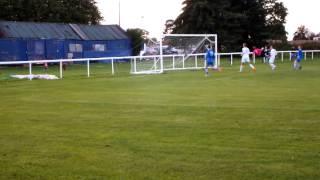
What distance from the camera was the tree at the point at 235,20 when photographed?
69375 mm

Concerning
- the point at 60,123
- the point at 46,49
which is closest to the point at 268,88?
the point at 60,123

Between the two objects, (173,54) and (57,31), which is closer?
(173,54)

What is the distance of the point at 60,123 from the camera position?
1187 cm

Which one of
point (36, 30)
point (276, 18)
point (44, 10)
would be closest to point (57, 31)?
point (36, 30)

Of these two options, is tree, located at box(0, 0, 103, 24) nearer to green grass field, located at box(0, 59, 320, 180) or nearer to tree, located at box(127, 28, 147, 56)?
tree, located at box(127, 28, 147, 56)

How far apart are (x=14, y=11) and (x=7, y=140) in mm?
57995

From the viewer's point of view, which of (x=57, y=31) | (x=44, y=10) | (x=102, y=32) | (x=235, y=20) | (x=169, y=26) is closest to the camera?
(x=57, y=31)

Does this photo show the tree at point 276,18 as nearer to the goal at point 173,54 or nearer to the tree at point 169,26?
the tree at point 169,26

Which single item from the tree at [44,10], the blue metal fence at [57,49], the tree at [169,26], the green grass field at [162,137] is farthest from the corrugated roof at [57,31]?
the green grass field at [162,137]

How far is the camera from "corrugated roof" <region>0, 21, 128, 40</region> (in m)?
51.4

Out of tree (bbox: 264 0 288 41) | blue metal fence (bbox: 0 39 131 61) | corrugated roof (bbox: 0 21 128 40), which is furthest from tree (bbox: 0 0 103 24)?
tree (bbox: 264 0 288 41)

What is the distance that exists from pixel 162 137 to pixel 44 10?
59037mm

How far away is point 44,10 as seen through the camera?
66438 mm

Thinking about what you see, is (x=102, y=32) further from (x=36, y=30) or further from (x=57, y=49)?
(x=36, y=30)
